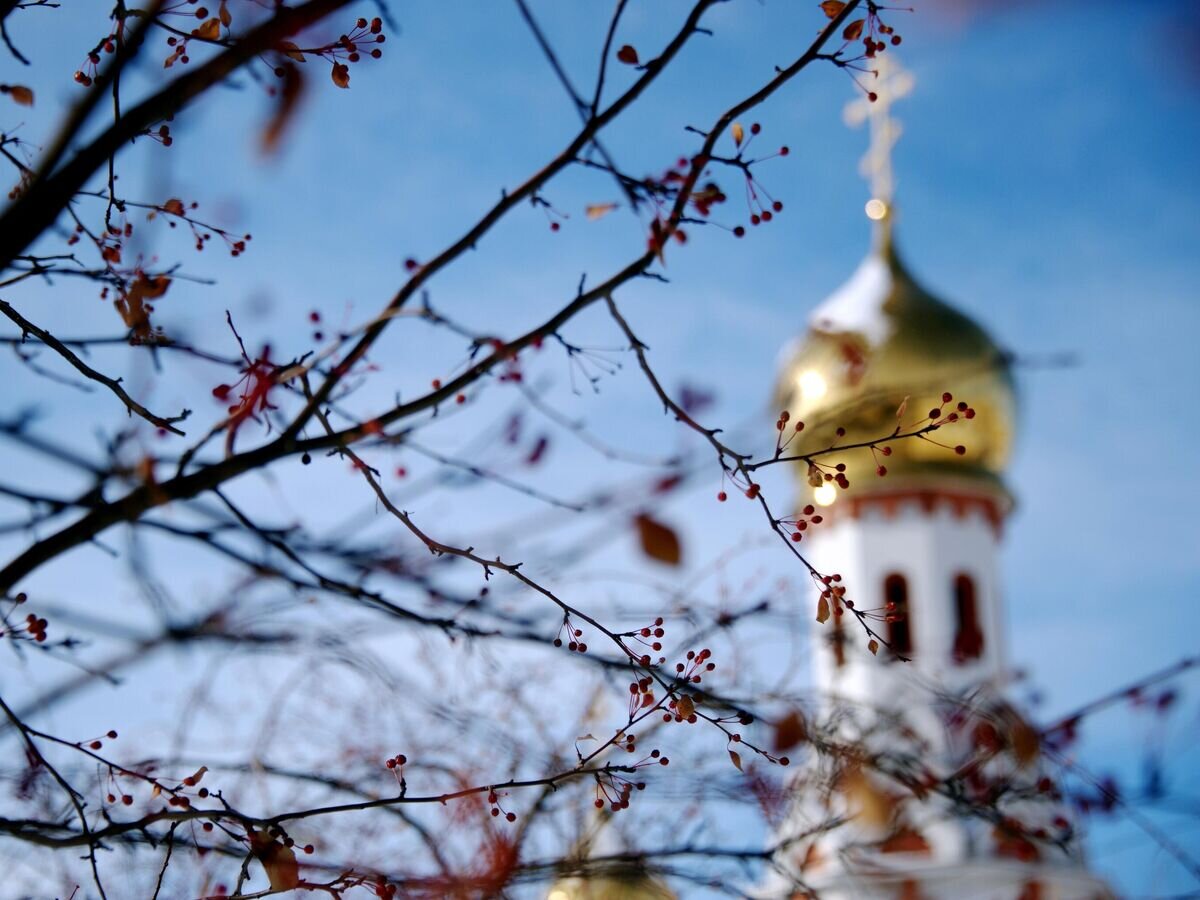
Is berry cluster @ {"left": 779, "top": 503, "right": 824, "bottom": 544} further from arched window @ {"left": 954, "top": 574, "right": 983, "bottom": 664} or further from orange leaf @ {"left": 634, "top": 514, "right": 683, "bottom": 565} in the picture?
arched window @ {"left": 954, "top": 574, "right": 983, "bottom": 664}

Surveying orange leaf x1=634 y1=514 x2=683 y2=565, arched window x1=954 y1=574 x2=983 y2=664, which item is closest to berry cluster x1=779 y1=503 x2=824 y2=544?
orange leaf x1=634 y1=514 x2=683 y2=565

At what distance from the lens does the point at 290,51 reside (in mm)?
2764

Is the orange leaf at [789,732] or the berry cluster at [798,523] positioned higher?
the orange leaf at [789,732]

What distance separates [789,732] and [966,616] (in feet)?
50.9

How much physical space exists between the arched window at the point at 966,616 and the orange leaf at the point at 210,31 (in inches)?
627

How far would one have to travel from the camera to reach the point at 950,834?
56.6 ft

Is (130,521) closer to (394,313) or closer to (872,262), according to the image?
(394,313)

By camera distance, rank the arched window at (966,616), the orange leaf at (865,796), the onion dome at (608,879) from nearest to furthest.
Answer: the onion dome at (608,879), the orange leaf at (865,796), the arched window at (966,616)

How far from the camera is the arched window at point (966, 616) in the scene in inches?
713

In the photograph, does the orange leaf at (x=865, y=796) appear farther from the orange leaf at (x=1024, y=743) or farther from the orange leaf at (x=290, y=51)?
the orange leaf at (x=290, y=51)

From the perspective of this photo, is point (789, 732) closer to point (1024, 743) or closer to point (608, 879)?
point (608, 879)

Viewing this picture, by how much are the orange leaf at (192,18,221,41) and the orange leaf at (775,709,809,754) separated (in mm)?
2248

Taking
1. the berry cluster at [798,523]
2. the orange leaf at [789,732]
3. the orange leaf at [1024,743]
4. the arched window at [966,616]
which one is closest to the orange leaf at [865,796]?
the orange leaf at [789,732]

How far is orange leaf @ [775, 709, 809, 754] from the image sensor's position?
A: 4.10 m
